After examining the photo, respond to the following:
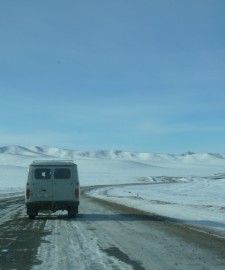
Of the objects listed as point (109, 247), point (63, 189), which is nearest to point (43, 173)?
point (63, 189)

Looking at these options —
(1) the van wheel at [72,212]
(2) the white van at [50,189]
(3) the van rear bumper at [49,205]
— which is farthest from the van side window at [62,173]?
(1) the van wheel at [72,212]

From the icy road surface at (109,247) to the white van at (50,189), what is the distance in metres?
3.96

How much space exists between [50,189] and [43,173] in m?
0.75

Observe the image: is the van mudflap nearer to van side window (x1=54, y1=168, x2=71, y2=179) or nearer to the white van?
the white van

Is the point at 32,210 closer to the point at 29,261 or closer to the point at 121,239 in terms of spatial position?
the point at 121,239

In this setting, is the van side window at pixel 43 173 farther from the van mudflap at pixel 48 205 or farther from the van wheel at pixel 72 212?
the van wheel at pixel 72 212

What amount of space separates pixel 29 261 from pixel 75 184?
12.0 metres

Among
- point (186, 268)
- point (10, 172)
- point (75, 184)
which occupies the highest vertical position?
point (10, 172)

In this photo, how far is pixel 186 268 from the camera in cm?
941

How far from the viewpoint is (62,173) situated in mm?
22453

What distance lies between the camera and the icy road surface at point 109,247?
9.83m

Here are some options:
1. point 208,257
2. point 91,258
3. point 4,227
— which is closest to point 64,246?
point 91,258

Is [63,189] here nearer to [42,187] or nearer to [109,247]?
[42,187]

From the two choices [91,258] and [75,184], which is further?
[75,184]
